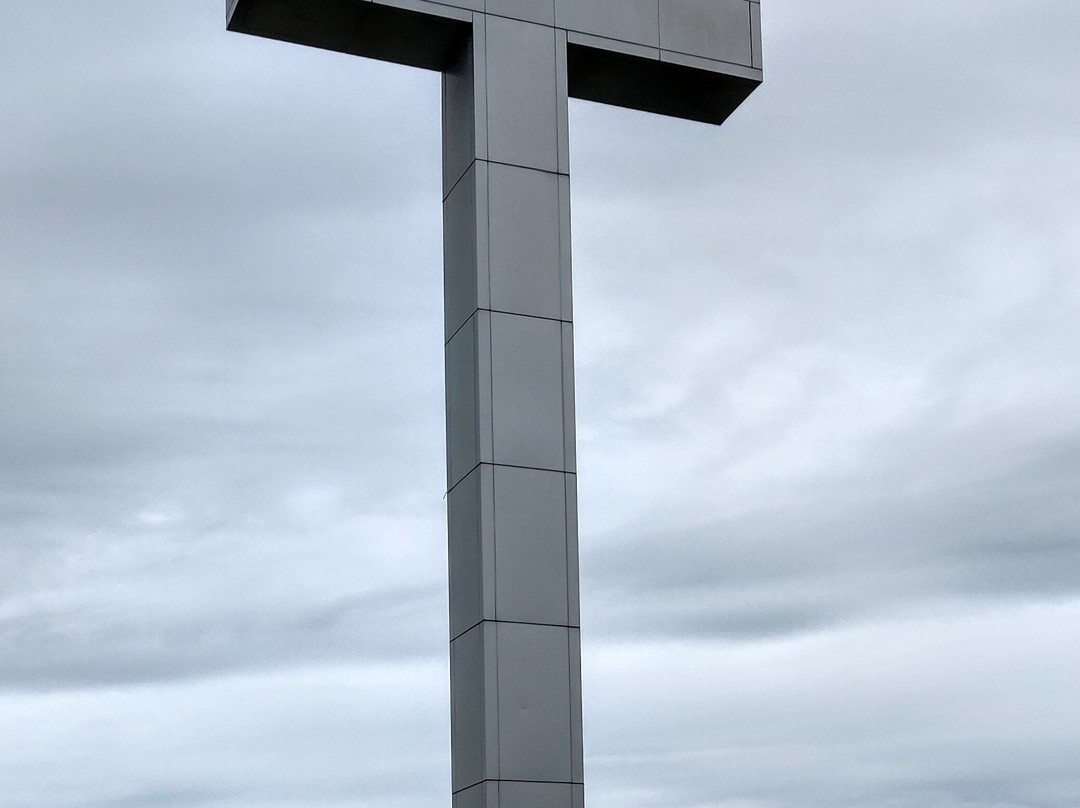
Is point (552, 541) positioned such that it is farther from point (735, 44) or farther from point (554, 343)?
→ point (735, 44)

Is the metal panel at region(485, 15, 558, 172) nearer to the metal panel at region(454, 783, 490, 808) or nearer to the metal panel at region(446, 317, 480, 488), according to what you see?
the metal panel at region(446, 317, 480, 488)

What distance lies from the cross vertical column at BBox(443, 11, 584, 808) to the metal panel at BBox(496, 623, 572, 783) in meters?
0.01

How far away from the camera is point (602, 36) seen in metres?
14.5

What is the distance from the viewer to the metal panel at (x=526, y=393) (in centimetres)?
1305

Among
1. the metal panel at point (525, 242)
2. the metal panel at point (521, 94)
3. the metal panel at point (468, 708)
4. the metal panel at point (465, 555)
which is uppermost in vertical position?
the metal panel at point (521, 94)

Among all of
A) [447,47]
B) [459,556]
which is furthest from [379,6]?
[459,556]

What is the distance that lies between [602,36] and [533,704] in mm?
6181

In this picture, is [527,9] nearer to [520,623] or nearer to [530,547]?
[530,547]

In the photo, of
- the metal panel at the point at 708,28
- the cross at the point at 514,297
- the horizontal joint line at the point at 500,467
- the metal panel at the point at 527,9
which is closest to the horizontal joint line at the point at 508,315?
the cross at the point at 514,297

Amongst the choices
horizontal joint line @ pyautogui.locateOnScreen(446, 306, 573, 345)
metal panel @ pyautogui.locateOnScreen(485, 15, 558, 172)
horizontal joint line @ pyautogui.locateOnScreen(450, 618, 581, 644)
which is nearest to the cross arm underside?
metal panel @ pyautogui.locateOnScreen(485, 15, 558, 172)

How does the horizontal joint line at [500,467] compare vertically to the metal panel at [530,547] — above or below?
above

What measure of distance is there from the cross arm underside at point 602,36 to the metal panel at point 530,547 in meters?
4.15

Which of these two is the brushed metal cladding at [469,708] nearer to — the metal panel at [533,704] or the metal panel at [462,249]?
the metal panel at [533,704]

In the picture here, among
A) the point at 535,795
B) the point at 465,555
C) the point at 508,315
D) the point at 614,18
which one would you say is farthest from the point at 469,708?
the point at 614,18
